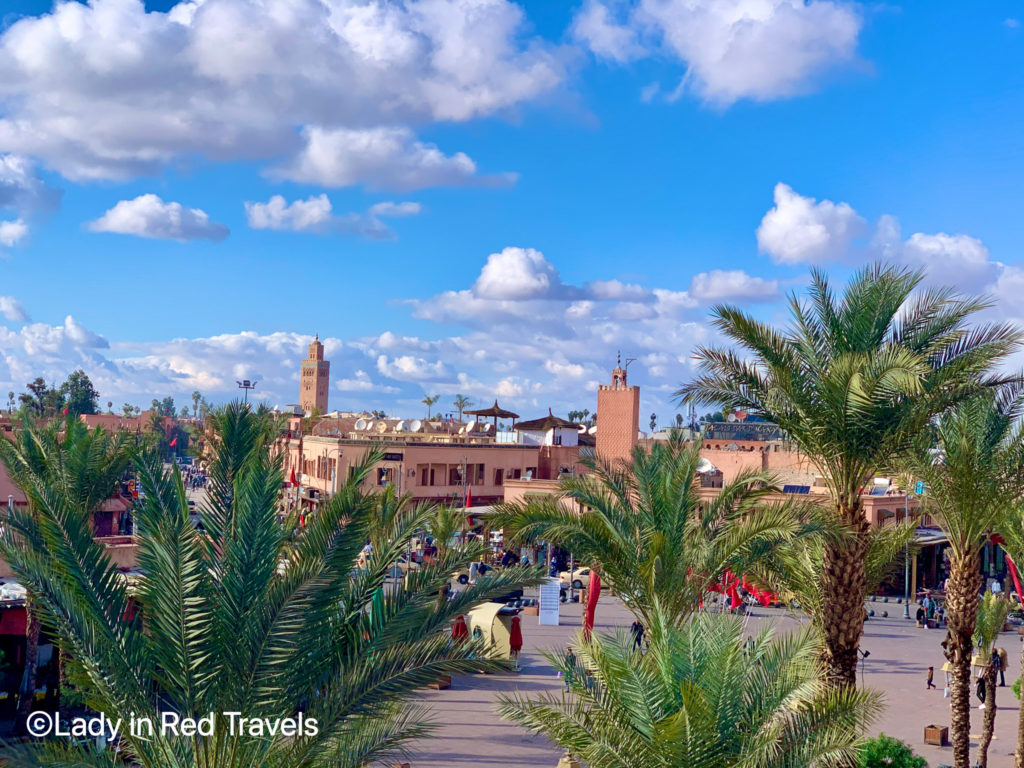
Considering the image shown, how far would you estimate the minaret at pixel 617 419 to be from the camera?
150 feet

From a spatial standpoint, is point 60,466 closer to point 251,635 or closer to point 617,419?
point 251,635

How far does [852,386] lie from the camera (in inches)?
433

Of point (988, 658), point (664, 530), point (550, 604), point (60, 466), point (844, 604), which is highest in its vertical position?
point (60, 466)

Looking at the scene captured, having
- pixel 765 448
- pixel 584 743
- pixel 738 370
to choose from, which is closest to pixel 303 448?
pixel 765 448

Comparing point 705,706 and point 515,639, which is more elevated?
point 705,706

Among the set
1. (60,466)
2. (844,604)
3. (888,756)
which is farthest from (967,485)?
(60,466)

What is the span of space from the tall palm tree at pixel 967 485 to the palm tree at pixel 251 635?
8098 millimetres

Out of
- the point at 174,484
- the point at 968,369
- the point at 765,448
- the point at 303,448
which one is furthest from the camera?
the point at 303,448

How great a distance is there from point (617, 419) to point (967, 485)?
3314cm

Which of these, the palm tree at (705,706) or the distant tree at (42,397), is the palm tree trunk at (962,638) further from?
the distant tree at (42,397)

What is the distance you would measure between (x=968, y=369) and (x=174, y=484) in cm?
883

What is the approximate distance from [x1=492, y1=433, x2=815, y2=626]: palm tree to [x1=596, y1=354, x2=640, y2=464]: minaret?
32.5 meters

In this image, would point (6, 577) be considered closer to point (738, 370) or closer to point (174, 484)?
point (174, 484)

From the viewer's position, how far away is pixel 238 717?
6887 millimetres
